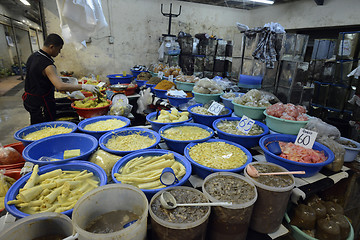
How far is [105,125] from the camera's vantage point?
2.26 metres

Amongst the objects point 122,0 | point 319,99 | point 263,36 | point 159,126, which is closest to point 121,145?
point 159,126

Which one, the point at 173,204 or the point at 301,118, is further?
the point at 301,118

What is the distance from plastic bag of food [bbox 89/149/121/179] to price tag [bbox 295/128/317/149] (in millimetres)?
1658

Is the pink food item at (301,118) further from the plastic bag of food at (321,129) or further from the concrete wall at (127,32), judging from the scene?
the concrete wall at (127,32)

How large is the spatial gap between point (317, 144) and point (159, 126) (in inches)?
63.8

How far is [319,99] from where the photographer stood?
6598mm

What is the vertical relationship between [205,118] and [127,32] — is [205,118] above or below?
below

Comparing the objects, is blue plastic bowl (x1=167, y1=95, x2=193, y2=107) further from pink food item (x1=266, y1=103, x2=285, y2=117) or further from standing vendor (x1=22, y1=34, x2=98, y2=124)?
pink food item (x1=266, y1=103, x2=285, y2=117)

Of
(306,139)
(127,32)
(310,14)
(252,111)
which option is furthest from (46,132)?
(310,14)

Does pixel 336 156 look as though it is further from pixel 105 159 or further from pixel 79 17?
pixel 79 17

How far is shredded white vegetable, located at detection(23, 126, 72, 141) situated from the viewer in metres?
1.95


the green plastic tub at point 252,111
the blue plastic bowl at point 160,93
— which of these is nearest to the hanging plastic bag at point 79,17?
the blue plastic bowl at point 160,93

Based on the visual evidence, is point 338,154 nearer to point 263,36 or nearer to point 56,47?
point 56,47

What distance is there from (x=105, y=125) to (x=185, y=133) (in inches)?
39.5
